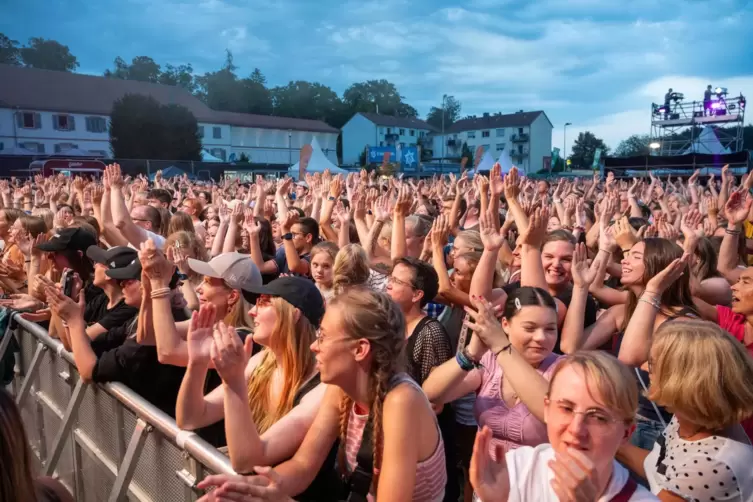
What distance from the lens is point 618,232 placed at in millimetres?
4566

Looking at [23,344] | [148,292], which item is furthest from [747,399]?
[23,344]

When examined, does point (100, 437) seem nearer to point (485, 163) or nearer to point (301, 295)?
point (301, 295)

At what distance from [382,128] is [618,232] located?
81.0 meters

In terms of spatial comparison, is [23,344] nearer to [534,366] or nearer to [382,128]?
[534,366]

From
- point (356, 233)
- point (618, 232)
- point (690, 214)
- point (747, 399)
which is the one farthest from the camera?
point (356, 233)

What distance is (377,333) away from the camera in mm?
2174

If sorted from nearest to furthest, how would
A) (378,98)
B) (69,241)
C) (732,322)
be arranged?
(732,322)
(69,241)
(378,98)

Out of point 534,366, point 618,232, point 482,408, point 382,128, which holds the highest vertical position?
point 382,128

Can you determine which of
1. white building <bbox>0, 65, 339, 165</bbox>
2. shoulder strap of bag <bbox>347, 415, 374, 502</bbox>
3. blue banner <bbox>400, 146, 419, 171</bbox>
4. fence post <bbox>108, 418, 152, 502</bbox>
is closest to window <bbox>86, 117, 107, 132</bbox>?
white building <bbox>0, 65, 339, 165</bbox>

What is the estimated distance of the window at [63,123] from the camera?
5419 cm

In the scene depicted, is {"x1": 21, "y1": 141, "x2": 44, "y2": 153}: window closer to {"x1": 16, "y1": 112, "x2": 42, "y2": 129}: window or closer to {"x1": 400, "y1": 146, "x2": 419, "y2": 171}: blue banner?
{"x1": 16, "y1": 112, "x2": 42, "y2": 129}: window

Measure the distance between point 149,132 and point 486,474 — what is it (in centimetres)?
5135

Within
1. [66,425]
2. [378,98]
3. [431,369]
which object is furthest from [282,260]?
[378,98]

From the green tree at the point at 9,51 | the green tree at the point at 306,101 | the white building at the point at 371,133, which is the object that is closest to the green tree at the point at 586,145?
the white building at the point at 371,133
